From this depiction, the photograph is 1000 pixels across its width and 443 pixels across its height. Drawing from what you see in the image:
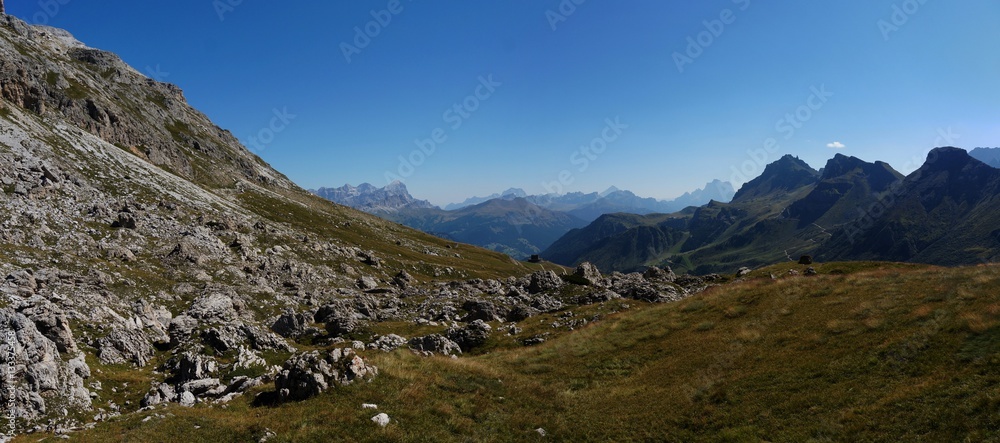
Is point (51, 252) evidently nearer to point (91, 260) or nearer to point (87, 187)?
point (91, 260)

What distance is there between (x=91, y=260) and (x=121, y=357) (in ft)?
98.7

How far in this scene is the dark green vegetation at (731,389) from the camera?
1684cm

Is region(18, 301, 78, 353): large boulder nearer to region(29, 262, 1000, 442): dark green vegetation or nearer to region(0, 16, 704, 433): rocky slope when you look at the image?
region(0, 16, 704, 433): rocky slope

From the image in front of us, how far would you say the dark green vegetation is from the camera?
55.3 feet

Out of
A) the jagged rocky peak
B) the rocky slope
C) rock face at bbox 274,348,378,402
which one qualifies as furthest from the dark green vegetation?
the jagged rocky peak

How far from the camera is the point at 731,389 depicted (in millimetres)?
22469

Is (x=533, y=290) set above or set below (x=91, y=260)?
below

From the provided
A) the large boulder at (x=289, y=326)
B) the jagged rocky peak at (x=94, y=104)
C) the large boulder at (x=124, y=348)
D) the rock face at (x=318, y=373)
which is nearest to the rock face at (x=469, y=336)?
the large boulder at (x=289, y=326)

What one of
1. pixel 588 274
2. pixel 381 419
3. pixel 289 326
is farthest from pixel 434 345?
pixel 588 274

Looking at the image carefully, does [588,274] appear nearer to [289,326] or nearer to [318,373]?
[289,326]

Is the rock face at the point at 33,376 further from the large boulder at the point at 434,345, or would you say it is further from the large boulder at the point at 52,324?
the large boulder at the point at 434,345

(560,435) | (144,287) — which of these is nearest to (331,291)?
(144,287)

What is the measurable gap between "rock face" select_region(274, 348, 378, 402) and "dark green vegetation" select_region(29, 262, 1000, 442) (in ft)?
2.82

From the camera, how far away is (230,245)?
85.3 m
